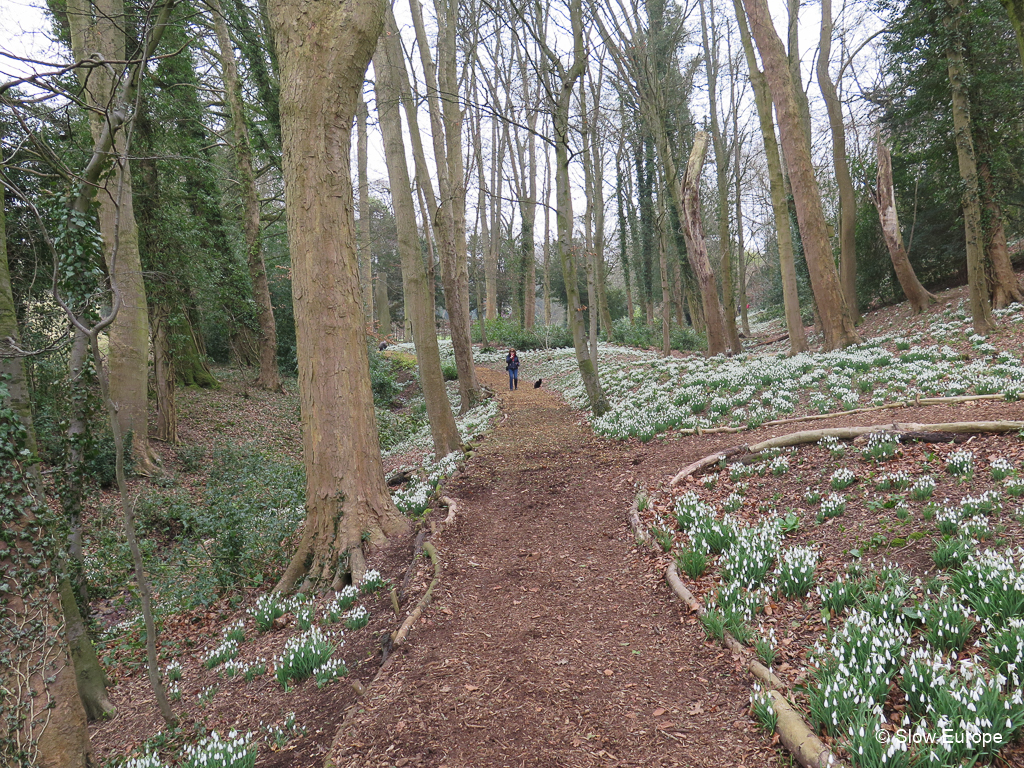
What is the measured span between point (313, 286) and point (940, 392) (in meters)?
8.86

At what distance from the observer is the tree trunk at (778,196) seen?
13.5 meters

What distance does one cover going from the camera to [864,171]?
2123cm

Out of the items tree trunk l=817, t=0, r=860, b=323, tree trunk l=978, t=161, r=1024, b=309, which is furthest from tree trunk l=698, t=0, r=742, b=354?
tree trunk l=978, t=161, r=1024, b=309

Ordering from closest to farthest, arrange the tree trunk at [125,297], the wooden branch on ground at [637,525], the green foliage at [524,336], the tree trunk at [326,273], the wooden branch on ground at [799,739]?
the wooden branch on ground at [799,739] → the wooden branch on ground at [637,525] → the tree trunk at [326,273] → the tree trunk at [125,297] → the green foliage at [524,336]

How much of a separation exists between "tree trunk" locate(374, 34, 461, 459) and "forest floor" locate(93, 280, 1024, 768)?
12.6 feet

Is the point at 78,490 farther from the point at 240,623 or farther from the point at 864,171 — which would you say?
the point at 864,171

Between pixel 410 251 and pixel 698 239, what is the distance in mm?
11551

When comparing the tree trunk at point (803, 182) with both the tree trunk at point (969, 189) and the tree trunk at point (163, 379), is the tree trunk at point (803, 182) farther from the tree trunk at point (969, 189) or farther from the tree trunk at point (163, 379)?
the tree trunk at point (163, 379)

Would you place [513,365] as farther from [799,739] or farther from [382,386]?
[799,739]

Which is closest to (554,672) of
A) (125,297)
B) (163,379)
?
(125,297)

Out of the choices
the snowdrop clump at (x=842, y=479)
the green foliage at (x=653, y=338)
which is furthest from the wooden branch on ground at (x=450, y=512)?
the green foliage at (x=653, y=338)

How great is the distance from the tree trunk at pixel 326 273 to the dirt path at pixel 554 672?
1.25 m

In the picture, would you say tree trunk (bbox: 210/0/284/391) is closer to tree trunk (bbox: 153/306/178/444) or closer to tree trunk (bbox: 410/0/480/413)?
tree trunk (bbox: 153/306/178/444)

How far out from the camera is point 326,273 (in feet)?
18.6
